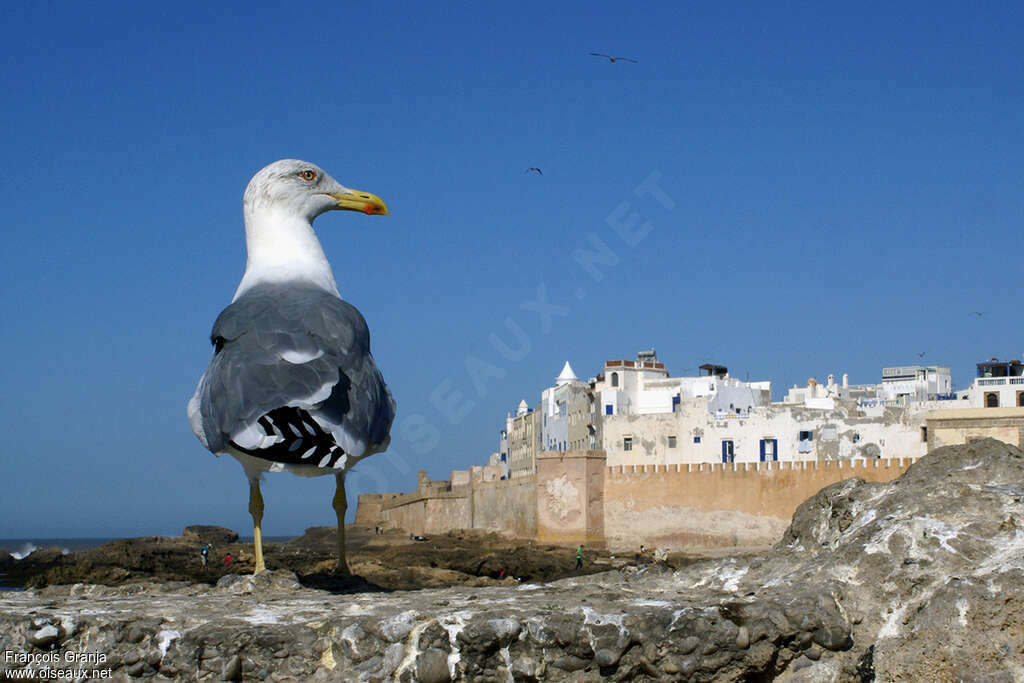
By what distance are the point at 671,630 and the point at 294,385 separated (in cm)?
211

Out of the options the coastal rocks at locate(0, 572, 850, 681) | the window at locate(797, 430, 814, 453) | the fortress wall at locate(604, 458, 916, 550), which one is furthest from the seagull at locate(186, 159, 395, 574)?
the window at locate(797, 430, 814, 453)

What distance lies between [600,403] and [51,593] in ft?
145

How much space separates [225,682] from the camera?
347cm

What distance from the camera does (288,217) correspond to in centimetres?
644

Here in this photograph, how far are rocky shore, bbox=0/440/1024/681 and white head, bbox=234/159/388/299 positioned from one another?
102 inches

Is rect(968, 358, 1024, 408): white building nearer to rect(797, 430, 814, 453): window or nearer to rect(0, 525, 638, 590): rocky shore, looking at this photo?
rect(797, 430, 814, 453): window

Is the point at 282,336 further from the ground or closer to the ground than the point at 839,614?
further from the ground

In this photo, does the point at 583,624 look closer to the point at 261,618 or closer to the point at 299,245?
the point at 261,618

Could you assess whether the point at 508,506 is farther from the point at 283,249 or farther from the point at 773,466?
the point at 283,249

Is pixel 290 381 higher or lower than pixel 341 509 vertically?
higher

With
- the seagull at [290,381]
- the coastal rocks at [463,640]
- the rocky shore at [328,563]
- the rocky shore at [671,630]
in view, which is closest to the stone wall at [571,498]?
the rocky shore at [328,563]

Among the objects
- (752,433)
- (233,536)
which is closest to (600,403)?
(752,433)

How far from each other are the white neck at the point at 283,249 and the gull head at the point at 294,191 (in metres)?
0.04

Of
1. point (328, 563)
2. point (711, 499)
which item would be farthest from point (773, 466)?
point (328, 563)
